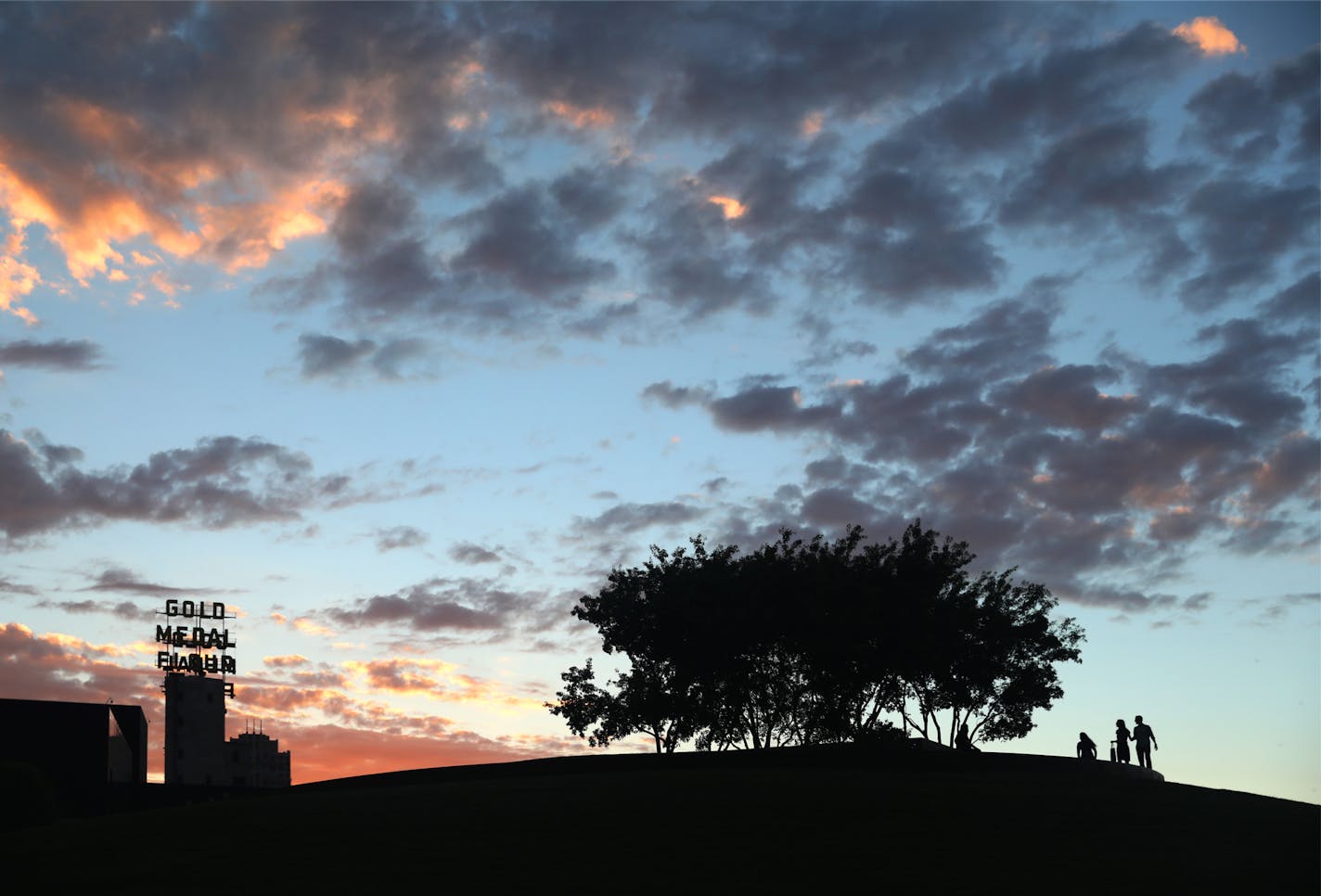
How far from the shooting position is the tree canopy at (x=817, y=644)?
61.0 m

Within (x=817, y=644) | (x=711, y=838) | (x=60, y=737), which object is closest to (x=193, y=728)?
(x=60, y=737)

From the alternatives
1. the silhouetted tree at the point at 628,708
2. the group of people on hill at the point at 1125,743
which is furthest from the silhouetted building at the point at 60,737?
the group of people on hill at the point at 1125,743

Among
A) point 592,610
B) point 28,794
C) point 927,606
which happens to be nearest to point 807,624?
point 927,606

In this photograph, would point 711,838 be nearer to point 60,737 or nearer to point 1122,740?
point 1122,740

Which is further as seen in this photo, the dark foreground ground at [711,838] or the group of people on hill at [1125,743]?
the group of people on hill at [1125,743]

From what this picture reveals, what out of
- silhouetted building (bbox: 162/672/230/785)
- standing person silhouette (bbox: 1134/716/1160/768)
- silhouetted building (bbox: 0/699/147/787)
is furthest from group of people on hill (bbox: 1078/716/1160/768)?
silhouetted building (bbox: 162/672/230/785)

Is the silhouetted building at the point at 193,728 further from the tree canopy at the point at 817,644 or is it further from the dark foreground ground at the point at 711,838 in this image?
the dark foreground ground at the point at 711,838

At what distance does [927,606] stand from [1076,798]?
25805mm

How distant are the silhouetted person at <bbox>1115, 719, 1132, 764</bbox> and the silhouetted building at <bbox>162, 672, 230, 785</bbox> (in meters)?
86.9

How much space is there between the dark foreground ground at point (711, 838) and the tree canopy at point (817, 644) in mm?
19886

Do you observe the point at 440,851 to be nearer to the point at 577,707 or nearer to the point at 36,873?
the point at 36,873

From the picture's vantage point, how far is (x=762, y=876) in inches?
1011

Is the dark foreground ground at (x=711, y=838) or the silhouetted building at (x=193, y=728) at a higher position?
the silhouetted building at (x=193, y=728)

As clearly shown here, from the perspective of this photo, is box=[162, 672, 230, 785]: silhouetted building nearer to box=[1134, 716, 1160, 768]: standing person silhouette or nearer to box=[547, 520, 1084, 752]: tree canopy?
box=[547, 520, 1084, 752]: tree canopy
